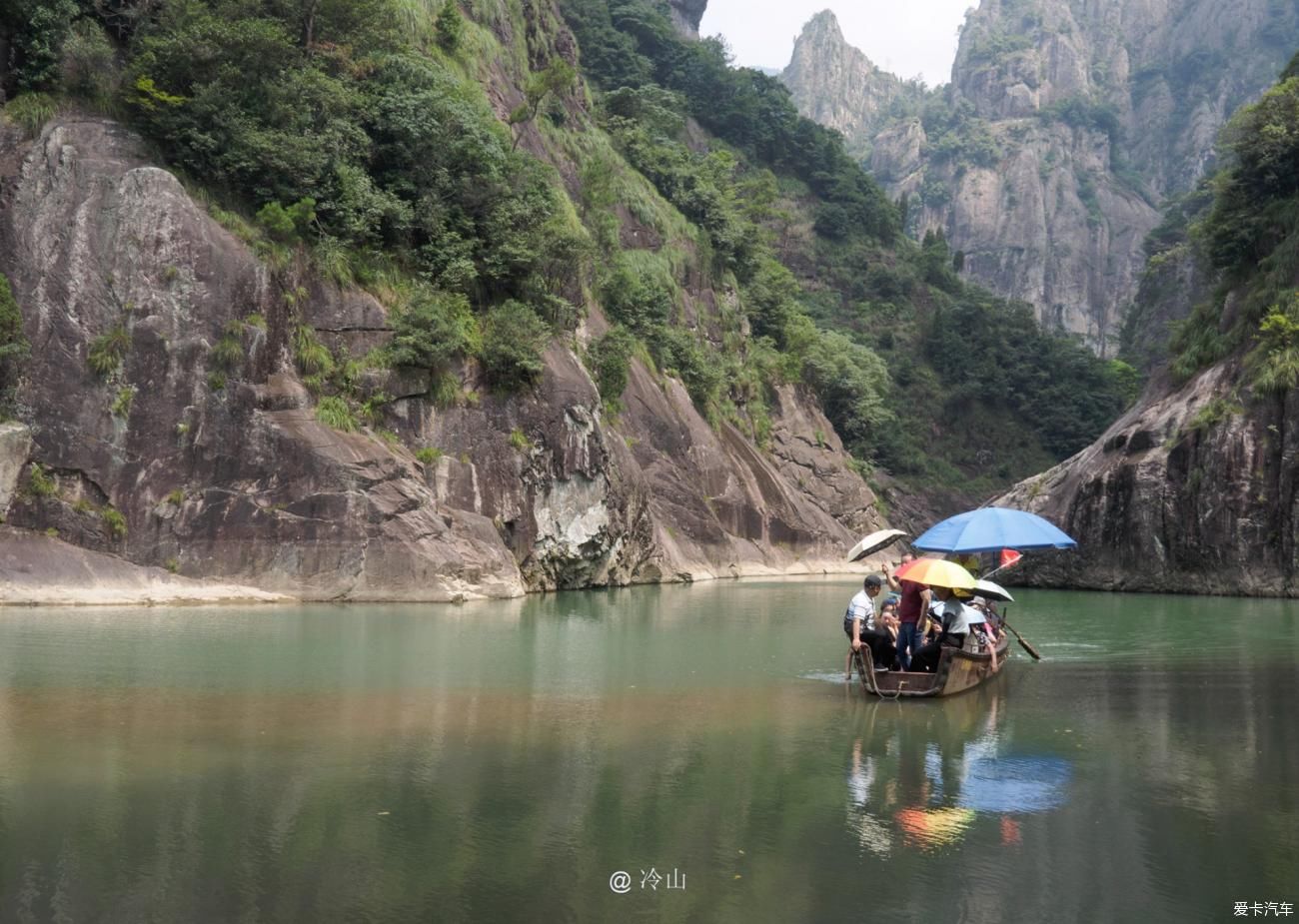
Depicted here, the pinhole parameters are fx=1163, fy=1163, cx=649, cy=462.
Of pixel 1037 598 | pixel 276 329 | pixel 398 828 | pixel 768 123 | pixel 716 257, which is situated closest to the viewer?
pixel 398 828

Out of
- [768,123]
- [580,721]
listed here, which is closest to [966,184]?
[768,123]

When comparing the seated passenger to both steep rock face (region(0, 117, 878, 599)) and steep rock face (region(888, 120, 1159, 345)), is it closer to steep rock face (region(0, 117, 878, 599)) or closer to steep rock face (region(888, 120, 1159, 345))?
steep rock face (region(0, 117, 878, 599))

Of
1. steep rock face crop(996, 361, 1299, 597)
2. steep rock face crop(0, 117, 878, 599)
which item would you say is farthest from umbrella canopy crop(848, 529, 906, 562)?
steep rock face crop(996, 361, 1299, 597)

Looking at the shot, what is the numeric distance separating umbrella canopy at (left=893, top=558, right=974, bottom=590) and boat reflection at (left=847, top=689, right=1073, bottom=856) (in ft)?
6.39

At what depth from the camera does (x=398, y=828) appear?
7887 millimetres

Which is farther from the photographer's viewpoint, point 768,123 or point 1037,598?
point 768,123

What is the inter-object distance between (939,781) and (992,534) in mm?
8834

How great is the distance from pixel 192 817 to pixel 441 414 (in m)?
22.2

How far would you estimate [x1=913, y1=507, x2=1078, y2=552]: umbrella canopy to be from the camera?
58.3 feet

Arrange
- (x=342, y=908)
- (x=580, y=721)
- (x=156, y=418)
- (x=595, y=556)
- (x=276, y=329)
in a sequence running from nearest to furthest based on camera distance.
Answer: (x=342, y=908), (x=580, y=721), (x=156, y=418), (x=276, y=329), (x=595, y=556)

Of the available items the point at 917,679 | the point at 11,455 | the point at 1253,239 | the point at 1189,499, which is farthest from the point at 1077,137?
the point at 917,679

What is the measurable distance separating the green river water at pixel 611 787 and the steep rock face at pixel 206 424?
23.3 feet

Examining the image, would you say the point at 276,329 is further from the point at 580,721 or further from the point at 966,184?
the point at 966,184

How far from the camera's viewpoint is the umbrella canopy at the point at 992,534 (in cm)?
1778
